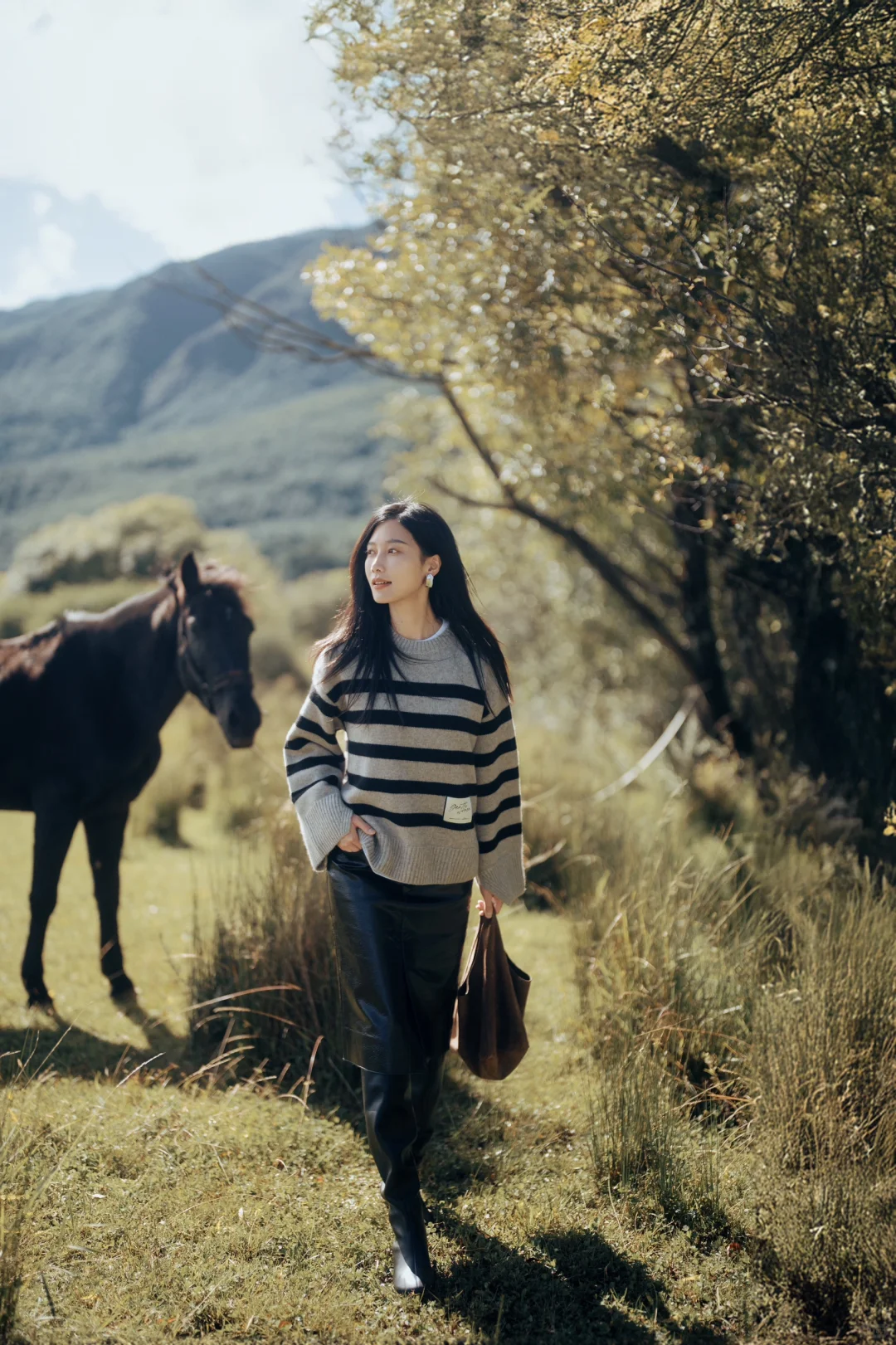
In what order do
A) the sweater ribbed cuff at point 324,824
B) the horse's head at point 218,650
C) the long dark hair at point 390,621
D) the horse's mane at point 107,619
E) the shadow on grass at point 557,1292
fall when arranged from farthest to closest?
the horse's mane at point 107,619 < the horse's head at point 218,650 < the long dark hair at point 390,621 < the sweater ribbed cuff at point 324,824 < the shadow on grass at point 557,1292

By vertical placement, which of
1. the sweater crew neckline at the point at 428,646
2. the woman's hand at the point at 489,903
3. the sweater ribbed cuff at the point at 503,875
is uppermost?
the sweater crew neckline at the point at 428,646

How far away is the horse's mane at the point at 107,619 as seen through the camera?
15.9 ft

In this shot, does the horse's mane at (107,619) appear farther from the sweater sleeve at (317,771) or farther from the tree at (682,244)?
the tree at (682,244)

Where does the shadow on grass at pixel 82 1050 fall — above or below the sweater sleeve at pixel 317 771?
below

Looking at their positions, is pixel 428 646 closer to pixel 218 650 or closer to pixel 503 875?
pixel 503 875

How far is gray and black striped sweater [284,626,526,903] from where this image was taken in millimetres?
2863

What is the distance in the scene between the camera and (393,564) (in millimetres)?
2973

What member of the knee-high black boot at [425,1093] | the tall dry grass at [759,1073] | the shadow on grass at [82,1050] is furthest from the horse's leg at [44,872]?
the tall dry grass at [759,1073]

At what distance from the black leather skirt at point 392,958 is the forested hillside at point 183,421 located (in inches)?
1546

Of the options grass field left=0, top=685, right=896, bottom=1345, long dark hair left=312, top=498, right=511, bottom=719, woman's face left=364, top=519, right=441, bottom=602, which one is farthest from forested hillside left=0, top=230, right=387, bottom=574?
woman's face left=364, top=519, right=441, bottom=602

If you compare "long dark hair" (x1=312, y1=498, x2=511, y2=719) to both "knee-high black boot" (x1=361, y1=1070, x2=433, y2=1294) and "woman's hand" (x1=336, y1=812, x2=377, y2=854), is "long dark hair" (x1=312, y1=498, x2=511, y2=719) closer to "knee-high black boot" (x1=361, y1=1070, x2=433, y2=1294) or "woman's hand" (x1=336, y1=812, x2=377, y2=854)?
"woman's hand" (x1=336, y1=812, x2=377, y2=854)

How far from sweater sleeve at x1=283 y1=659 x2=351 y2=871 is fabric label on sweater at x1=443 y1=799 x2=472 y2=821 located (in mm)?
288

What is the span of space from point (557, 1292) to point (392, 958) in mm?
1036

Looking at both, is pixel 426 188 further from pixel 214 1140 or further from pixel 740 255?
pixel 214 1140
